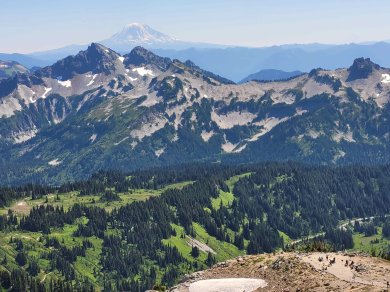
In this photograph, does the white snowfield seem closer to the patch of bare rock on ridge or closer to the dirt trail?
the patch of bare rock on ridge

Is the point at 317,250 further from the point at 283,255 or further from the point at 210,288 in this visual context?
the point at 210,288

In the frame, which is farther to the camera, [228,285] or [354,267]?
[228,285]

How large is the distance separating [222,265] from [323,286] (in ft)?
91.8

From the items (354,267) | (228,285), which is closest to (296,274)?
(354,267)

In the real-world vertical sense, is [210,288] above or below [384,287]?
below

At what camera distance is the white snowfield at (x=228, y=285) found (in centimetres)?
10144

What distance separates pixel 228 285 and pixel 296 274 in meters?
12.5

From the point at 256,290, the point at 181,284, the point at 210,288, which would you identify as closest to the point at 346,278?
the point at 256,290

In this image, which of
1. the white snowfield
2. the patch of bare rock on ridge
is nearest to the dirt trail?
the patch of bare rock on ridge

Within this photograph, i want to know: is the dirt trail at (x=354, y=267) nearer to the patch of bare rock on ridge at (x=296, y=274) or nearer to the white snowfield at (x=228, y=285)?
the patch of bare rock on ridge at (x=296, y=274)

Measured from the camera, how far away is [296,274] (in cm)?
9988

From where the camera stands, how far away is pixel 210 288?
105000mm

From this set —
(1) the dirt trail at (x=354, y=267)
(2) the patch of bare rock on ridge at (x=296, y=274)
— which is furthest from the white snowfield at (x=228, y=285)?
(1) the dirt trail at (x=354, y=267)

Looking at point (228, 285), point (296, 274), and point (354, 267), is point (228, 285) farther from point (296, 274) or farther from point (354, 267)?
point (354, 267)
